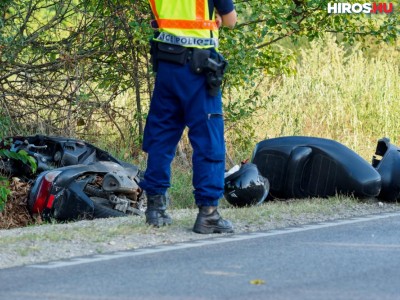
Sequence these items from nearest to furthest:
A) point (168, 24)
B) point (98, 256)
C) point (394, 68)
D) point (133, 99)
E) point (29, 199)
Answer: point (98, 256)
point (168, 24)
point (29, 199)
point (133, 99)
point (394, 68)

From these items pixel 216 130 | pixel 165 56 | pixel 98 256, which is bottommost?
pixel 98 256

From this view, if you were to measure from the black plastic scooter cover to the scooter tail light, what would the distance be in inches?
77.1

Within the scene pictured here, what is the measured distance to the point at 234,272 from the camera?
6.67 m

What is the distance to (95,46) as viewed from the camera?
13398 mm

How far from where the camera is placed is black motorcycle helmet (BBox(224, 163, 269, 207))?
10289 mm

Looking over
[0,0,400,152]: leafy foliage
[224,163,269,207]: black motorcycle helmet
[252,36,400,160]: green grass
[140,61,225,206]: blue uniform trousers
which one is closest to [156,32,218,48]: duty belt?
[140,61,225,206]: blue uniform trousers

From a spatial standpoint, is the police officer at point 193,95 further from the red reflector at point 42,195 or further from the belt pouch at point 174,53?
the red reflector at point 42,195

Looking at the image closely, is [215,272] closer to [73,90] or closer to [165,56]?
[165,56]

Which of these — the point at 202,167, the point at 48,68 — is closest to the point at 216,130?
the point at 202,167

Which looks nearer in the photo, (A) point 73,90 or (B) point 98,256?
(B) point 98,256

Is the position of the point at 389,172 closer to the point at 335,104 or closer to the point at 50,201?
A: the point at 50,201

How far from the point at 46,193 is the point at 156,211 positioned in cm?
197

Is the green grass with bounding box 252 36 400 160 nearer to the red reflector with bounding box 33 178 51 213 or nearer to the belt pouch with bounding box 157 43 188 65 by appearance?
the red reflector with bounding box 33 178 51 213

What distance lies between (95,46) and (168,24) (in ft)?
17.7
